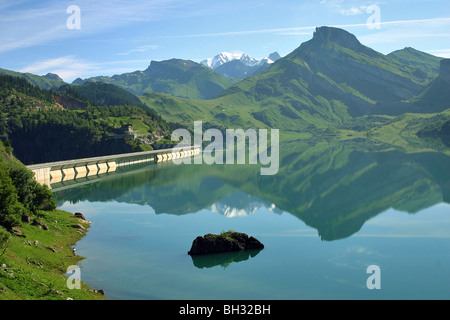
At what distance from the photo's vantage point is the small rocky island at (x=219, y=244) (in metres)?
53.2

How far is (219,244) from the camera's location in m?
53.6

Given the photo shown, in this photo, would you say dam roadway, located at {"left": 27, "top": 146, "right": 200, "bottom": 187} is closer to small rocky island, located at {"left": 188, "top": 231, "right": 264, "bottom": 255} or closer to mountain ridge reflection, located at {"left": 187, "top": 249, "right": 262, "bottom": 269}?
small rocky island, located at {"left": 188, "top": 231, "right": 264, "bottom": 255}

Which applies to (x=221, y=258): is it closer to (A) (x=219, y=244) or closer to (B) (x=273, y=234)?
(A) (x=219, y=244)

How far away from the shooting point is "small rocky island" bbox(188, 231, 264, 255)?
2096 inches

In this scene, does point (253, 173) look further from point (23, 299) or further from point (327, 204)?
point (23, 299)

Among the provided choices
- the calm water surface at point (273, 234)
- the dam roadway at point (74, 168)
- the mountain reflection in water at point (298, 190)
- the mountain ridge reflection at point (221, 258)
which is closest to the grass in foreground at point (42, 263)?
the calm water surface at point (273, 234)

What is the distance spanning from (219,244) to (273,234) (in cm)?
1392

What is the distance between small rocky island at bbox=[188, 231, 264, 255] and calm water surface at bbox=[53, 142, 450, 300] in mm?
1203

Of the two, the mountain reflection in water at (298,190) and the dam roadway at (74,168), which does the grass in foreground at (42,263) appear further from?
the dam roadway at (74,168)

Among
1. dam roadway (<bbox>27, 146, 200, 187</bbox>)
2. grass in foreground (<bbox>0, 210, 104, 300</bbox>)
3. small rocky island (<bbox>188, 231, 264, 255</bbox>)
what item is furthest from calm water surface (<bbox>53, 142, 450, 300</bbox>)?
dam roadway (<bbox>27, 146, 200, 187</bbox>)

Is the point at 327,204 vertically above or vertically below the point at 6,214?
above
